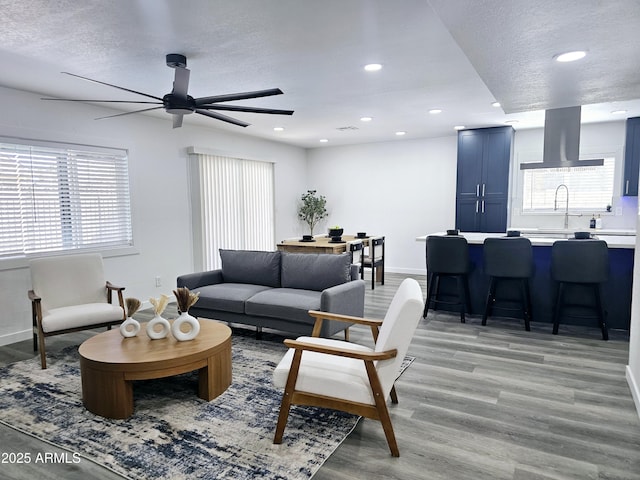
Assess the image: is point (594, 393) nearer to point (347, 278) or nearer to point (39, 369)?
point (347, 278)

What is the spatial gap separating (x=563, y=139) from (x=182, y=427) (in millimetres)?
5367

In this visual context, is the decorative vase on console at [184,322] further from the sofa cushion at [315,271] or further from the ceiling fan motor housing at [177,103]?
the sofa cushion at [315,271]

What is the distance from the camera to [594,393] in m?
2.89

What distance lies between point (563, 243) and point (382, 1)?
9.98 feet

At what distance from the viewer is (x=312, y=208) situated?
846cm

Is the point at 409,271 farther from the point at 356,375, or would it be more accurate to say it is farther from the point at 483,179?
the point at 356,375

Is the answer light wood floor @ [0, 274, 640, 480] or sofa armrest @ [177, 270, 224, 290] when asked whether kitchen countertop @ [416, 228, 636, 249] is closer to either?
light wood floor @ [0, 274, 640, 480]

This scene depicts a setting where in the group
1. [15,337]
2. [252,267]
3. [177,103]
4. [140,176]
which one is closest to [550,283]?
[252,267]

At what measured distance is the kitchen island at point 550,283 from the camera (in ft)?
13.8

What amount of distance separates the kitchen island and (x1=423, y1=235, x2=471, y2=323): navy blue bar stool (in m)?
0.16

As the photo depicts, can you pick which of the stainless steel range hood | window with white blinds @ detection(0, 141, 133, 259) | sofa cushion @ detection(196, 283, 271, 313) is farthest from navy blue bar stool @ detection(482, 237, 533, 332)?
window with white blinds @ detection(0, 141, 133, 259)

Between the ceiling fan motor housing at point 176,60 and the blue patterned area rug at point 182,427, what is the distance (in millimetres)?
2498

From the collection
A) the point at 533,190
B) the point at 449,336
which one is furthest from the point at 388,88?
the point at 533,190

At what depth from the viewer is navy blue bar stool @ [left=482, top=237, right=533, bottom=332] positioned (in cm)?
426
